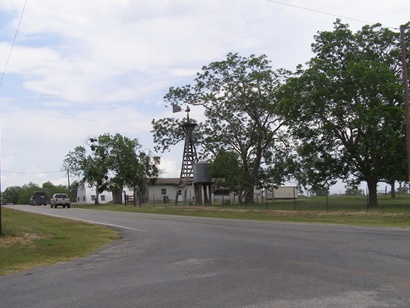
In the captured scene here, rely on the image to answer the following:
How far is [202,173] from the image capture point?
168 ft

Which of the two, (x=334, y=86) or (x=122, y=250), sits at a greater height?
(x=334, y=86)

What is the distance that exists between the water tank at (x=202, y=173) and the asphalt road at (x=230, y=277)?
36.3m

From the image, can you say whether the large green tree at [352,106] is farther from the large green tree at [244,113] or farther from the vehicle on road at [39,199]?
the vehicle on road at [39,199]

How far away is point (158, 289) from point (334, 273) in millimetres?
3407

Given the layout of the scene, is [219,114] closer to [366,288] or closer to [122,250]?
[122,250]

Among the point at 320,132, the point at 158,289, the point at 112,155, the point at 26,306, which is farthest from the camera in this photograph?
the point at 112,155

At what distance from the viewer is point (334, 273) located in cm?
902

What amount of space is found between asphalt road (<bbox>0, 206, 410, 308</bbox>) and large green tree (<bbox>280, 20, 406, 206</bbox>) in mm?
19746

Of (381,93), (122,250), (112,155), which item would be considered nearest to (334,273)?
(122,250)

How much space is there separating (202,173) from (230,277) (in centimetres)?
4243

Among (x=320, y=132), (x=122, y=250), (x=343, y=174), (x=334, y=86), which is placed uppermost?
(x=334, y=86)

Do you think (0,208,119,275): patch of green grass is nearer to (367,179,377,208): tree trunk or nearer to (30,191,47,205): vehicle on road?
(367,179,377,208): tree trunk

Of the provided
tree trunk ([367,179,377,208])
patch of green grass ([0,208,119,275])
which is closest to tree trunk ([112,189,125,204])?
tree trunk ([367,179,377,208])

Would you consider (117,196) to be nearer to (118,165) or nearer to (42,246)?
(118,165)
